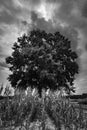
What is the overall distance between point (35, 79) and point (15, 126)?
1977cm

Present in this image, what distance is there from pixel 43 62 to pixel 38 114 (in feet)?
54.7

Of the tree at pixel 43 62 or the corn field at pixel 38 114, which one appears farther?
the tree at pixel 43 62

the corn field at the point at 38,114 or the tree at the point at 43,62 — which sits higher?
the tree at the point at 43,62

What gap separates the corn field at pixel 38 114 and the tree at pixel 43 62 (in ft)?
50.0

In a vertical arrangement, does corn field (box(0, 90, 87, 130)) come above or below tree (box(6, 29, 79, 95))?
below

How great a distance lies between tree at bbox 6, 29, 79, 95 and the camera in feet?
73.1

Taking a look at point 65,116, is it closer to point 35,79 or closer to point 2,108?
point 2,108

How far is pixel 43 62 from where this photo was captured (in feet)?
72.3

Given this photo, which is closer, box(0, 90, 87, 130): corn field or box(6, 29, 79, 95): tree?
box(0, 90, 87, 130): corn field

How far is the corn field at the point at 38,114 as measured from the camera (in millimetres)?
4828

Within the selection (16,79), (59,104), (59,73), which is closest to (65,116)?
(59,104)

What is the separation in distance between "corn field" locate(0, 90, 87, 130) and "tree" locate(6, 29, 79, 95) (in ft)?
50.0

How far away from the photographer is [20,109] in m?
5.34

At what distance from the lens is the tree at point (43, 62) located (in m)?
22.3
